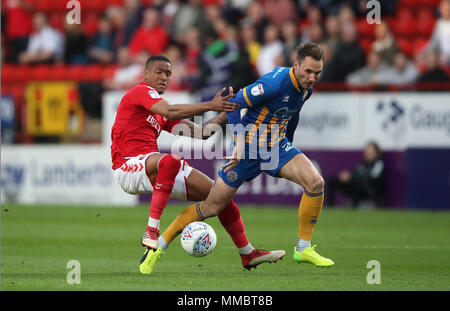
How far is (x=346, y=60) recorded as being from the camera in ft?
54.2

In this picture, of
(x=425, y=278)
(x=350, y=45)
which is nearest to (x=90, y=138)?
(x=350, y=45)

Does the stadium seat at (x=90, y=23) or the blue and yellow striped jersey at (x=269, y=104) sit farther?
the stadium seat at (x=90, y=23)

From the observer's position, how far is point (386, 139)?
15500 mm

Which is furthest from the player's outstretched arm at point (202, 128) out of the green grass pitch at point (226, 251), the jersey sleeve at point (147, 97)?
the green grass pitch at point (226, 251)

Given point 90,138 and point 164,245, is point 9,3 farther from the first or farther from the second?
point 164,245

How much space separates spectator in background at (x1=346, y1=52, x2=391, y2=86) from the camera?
16.1 m

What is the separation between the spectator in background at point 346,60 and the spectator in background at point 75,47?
606 cm

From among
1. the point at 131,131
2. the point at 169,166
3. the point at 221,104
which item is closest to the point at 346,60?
the point at 131,131

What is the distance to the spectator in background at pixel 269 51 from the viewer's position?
17.0 m

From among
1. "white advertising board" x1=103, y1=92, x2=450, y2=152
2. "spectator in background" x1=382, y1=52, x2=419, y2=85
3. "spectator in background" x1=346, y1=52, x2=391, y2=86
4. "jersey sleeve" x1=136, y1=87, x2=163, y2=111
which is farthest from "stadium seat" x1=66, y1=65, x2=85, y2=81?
"jersey sleeve" x1=136, y1=87, x2=163, y2=111

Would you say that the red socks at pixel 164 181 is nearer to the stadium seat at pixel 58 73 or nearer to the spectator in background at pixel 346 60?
the spectator in background at pixel 346 60

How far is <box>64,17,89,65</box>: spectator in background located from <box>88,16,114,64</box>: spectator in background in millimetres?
165

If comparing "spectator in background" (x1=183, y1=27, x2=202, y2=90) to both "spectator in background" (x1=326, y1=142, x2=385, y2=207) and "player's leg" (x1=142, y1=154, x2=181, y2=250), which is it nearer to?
"spectator in background" (x1=326, y1=142, x2=385, y2=207)
